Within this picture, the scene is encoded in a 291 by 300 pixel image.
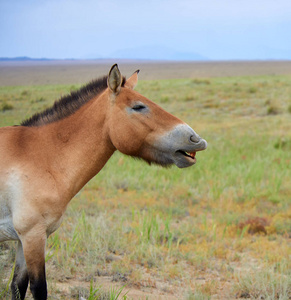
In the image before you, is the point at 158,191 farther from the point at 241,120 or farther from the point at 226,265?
the point at 241,120

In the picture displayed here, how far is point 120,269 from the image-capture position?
15.4 ft

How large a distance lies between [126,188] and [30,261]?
209 inches

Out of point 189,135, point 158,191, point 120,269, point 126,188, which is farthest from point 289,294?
point 126,188

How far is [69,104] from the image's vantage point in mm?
3361

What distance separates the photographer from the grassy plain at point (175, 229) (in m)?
4.43

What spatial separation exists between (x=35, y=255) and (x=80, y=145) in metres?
0.91

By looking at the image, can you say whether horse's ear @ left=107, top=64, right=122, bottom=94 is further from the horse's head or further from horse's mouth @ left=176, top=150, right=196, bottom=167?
horse's mouth @ left=176, top=150, right=196, bottom=167

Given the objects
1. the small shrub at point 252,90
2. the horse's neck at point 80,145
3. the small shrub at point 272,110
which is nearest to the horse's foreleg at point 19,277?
the horse's neck at point 80,145

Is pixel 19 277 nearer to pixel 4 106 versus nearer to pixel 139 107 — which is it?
pixel 139 107

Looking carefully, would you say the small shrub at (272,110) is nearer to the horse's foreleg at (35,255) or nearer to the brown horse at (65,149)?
the brown horse at (65,149)

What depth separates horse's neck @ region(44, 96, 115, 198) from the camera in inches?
127

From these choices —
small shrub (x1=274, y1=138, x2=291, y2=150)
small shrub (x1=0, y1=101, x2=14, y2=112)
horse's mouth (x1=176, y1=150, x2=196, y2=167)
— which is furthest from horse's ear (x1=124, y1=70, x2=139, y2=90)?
small shrub (x1=274, y1=138, x2=291, y2=150)

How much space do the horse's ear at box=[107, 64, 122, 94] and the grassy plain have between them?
168cm

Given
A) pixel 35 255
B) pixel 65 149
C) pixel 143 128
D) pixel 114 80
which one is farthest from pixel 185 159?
pixel 35 255
